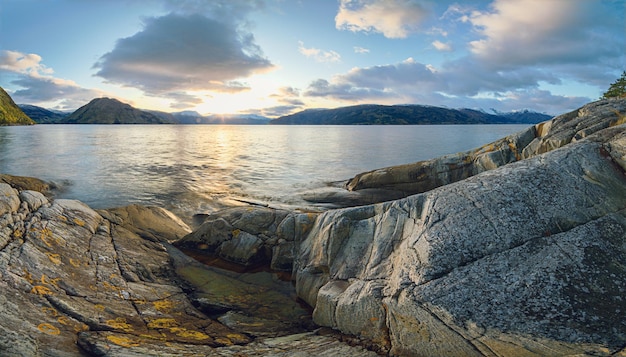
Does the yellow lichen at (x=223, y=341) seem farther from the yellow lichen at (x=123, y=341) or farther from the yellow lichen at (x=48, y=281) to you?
the yellow lichen at (x=48, y=281)

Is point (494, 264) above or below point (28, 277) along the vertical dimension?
above

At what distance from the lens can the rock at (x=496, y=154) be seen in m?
17.9

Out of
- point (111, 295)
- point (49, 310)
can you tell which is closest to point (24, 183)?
point (111, 295)

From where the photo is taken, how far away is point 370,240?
451 inches

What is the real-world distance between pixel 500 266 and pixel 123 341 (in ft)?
31.0

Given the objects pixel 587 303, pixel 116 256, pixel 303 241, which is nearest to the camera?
pixel 587 303

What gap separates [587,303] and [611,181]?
15.8 feet

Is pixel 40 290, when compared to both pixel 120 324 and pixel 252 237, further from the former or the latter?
pixel 252 237

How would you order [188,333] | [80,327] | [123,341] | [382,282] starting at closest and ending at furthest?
[123,341] < [80,327] < [188,333] < [382,282]

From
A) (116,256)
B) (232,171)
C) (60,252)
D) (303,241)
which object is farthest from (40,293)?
(232,171)

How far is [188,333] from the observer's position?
29.7ft

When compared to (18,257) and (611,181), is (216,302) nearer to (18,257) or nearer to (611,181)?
(18,257)

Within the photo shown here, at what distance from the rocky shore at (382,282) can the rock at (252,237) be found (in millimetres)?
1093

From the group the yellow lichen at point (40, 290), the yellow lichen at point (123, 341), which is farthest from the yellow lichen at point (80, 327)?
the yellow lichen at point (40, 290)
